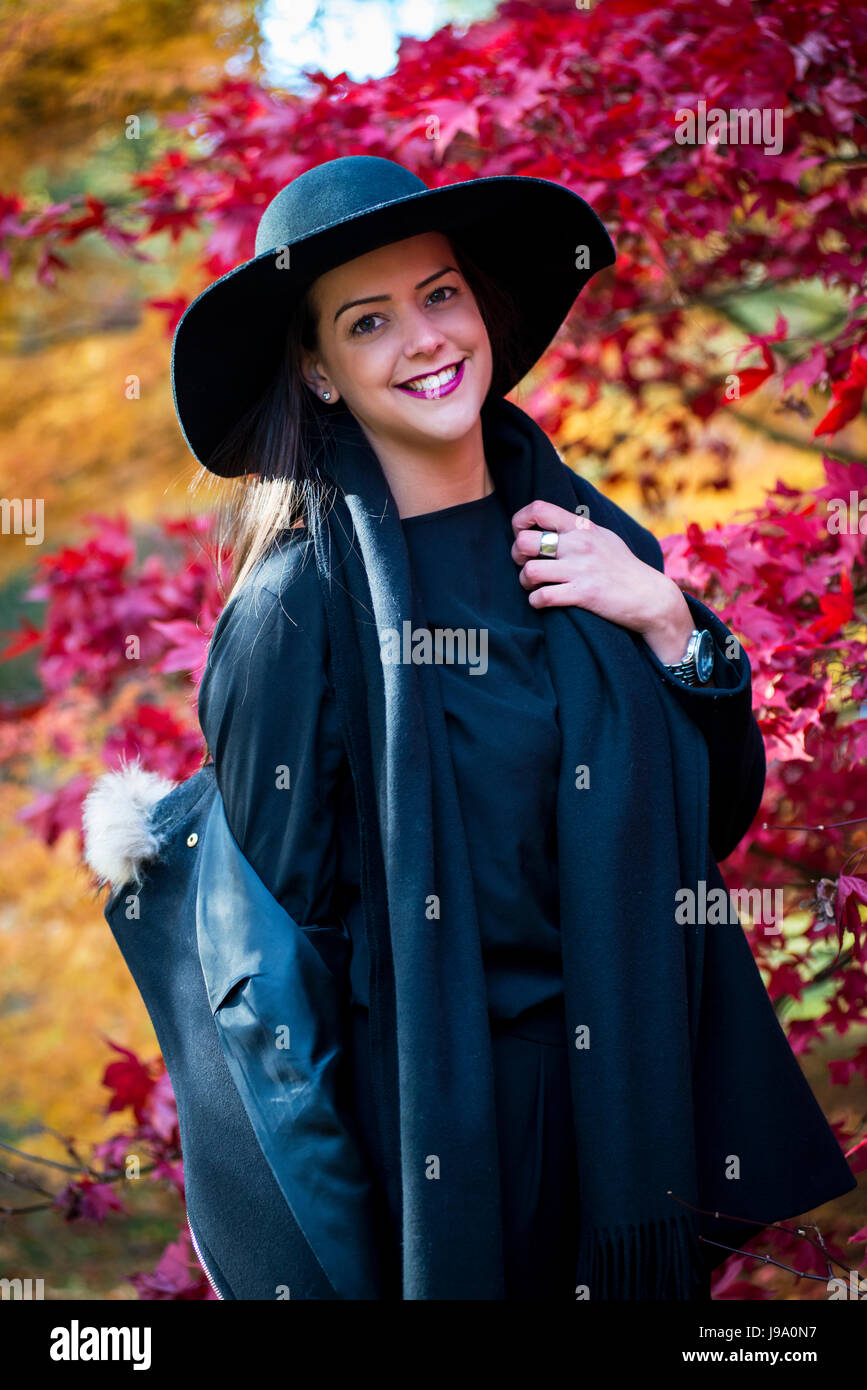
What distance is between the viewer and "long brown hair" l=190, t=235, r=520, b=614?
1.95 m

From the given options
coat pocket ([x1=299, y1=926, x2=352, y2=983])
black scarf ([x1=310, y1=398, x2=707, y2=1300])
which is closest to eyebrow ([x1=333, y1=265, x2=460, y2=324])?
black scarf ([x1=310, y1=398, x2=707, y2=1300])

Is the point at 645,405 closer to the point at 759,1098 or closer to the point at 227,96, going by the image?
the point at 227,96

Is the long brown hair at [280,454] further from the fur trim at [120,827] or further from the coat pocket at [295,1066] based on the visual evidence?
the coat pocket at [295,1066]

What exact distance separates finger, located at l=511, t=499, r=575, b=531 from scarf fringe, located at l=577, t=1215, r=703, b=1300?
106cm

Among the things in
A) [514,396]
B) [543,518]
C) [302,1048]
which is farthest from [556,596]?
[514,396]

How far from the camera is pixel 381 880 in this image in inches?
69.6

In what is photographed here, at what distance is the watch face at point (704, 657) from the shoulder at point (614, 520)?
9.7 inches

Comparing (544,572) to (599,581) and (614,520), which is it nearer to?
(599,581)

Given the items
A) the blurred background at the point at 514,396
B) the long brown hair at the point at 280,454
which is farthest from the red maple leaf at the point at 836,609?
the long brown hair at the point at 280,454

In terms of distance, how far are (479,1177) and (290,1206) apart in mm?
264

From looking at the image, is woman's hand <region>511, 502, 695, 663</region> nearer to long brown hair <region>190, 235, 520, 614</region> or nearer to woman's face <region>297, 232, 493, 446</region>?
woman's face <region>297, 232, 493, 446</region>

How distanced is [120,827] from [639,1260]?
1016 mm

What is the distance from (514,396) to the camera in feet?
11.9

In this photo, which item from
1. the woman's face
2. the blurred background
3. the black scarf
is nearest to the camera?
the black scarf
